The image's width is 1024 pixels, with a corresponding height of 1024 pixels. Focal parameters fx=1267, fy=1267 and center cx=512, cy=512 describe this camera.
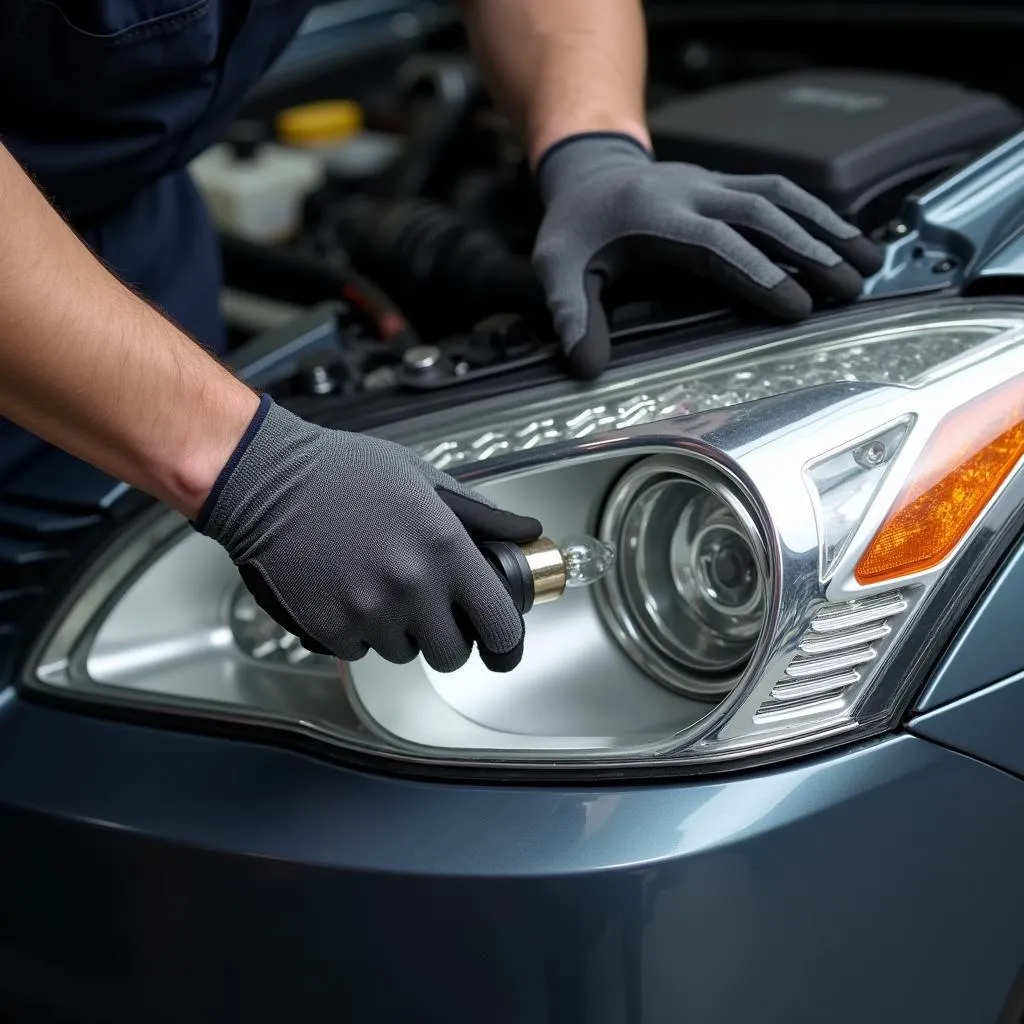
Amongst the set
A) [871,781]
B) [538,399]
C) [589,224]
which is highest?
[589,224]

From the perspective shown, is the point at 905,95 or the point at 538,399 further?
the point at 905,95

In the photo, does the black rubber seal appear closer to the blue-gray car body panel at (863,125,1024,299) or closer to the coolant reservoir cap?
the blue-gray car body panel at (863,125,1024,299)

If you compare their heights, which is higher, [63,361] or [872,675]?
[63,361]

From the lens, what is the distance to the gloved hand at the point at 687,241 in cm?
104

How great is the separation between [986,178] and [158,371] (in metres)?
0.72

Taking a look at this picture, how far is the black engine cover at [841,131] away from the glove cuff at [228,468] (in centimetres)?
61

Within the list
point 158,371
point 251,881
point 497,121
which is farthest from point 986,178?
point 497,121

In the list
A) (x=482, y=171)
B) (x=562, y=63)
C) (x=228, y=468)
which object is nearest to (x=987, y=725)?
(x=228, y=468)

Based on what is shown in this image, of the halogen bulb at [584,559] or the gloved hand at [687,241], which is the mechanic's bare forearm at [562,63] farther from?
the halogen bulb at [584,559]

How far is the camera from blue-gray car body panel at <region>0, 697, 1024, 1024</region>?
0.80 meters

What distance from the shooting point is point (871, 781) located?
2.69ft

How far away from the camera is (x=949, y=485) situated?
0.84 meters

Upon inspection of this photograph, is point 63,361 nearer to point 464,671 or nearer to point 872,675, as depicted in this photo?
point 464,671

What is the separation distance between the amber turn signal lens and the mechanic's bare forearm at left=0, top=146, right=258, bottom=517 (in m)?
0.45
